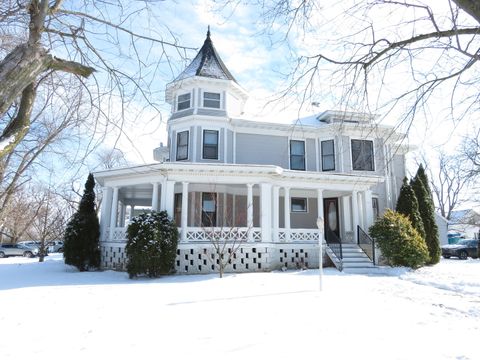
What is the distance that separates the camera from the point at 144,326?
6.35m

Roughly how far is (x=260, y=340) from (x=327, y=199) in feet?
51.8

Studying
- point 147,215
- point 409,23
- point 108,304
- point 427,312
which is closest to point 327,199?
point 147,215

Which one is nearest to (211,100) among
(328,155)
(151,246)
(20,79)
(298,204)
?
(328,155)

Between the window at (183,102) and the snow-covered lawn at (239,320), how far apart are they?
1018cm

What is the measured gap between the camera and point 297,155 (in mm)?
19797

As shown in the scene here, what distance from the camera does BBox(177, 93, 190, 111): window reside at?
19.1 metres

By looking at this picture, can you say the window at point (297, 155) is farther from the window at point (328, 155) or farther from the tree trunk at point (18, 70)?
the tree trunk at point (18, 70)

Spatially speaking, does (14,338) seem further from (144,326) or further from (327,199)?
(327,199)

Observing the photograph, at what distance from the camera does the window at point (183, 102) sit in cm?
1912

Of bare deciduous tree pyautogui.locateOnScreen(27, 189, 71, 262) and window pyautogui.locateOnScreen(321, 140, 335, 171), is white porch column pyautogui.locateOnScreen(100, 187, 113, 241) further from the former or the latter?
window pyautogui.locateOnScreen(321, 140, 335, 171)

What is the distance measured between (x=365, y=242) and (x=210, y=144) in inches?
343

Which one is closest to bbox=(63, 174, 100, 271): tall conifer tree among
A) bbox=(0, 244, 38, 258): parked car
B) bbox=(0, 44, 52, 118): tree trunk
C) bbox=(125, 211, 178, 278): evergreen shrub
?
bbox=(125, 211, 178, 278): evergreen shrub

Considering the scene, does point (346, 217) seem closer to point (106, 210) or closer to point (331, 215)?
point (331, 215)

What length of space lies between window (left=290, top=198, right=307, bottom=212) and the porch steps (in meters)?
3.60
